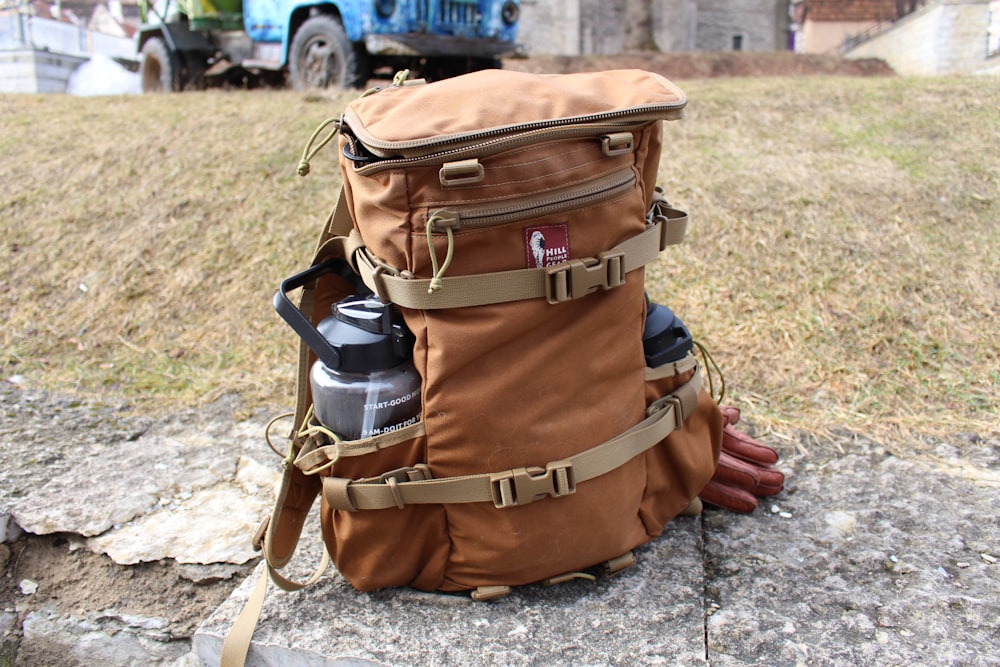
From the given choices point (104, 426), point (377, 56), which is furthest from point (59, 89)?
point (104, 426)

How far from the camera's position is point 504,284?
161 cm

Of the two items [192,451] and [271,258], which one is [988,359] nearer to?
[192,451]

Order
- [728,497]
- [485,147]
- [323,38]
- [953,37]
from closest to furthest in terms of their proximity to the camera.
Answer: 1. [485,147]
2. [728,497]
3. [323,38]
4. [953,37]

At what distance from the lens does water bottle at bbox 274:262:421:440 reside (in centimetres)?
172

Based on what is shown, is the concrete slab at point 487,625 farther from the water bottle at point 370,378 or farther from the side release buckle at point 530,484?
the water bottle at point 370,378

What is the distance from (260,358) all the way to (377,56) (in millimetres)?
4346

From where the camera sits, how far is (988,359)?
119 inches

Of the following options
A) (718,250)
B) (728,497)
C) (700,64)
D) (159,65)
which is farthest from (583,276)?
(700,64)

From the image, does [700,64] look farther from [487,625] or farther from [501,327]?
[487,625]

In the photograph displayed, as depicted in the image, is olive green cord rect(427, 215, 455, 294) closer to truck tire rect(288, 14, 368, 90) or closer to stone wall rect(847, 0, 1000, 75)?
truck tire rect(288, 14, 368, 90)

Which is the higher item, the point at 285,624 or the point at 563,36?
the point at 563,36

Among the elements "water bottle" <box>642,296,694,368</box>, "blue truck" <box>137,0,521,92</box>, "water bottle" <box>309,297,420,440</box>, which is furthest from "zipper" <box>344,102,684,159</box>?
"blue truck" <box>137,0,521,92</box>

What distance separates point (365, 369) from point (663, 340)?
2.54ft

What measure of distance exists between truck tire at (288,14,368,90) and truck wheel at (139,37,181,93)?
6.50ft
